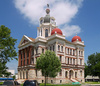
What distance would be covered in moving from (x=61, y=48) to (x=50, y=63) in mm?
17704

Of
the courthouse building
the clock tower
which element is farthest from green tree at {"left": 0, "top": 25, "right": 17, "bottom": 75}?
the clock tower

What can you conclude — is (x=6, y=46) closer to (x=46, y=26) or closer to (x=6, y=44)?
Answer: (x=6, y=44)

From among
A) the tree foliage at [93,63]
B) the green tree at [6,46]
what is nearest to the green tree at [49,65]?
the green tree at [6,46]

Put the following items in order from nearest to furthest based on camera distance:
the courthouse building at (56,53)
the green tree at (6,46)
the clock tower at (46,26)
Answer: the green tree at (6,46) → the courthouse building at (56,53) → the clock tower at (46,26)

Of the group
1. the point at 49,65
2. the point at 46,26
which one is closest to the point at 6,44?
the point at 49,65

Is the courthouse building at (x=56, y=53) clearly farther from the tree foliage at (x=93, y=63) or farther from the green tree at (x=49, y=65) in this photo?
the tree foliage at (x=93, y=63)

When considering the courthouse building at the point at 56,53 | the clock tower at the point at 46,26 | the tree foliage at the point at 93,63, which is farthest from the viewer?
the tree foliage at the point at 93,63

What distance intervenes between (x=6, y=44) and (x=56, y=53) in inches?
751

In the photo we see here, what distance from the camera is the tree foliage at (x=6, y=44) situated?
31.8m

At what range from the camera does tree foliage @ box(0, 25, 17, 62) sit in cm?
3178

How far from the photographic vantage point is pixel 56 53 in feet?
154

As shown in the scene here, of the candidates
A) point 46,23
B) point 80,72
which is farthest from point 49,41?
point 80,72

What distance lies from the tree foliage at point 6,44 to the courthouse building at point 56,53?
59.2 ft

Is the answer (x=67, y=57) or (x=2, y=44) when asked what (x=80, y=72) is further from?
(x=2, y=44)
